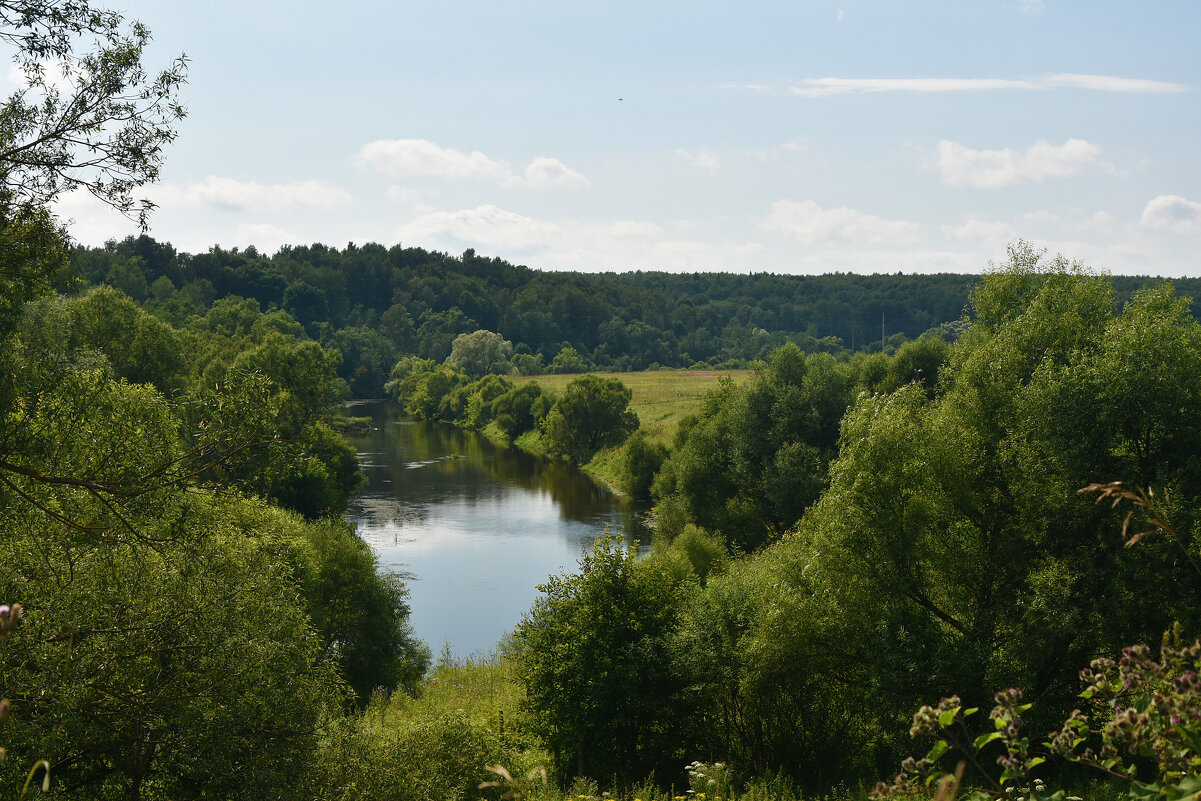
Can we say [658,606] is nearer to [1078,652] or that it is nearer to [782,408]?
[1078,652]

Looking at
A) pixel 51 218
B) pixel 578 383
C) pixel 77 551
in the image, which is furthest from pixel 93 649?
pixel 578 383

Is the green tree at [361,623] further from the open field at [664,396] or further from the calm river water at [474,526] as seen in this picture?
the open field at [664,396]

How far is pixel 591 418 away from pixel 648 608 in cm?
4985

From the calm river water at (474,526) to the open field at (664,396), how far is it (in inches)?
259

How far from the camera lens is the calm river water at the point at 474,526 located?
34.4 m

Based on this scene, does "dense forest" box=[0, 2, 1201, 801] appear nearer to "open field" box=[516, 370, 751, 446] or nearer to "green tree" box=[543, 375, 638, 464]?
"open field" box=[516, 370, 751, 446]

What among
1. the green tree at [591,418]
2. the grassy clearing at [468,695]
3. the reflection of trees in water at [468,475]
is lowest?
the grassy clearing at [468,695]

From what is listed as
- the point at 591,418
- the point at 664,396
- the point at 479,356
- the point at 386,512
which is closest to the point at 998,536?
the point at 386,512

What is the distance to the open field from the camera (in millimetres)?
64250

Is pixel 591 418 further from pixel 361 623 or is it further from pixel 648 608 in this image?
pixel 648 608

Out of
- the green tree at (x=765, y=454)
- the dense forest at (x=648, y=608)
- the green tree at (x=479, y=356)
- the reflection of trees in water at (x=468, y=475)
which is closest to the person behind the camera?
the dense forest at (x=648, y=608)

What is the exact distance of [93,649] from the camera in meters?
10.3

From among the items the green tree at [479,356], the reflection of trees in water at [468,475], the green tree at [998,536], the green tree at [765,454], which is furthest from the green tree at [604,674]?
the green tree at [479,356]

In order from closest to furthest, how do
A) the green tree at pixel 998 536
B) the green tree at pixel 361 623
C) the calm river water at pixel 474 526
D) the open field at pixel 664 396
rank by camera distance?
the green tree at pixel 998 536 < the green tree at pixel 361 623 < the calm river water at pixel 474 526 < the open field at pixel 664 396
